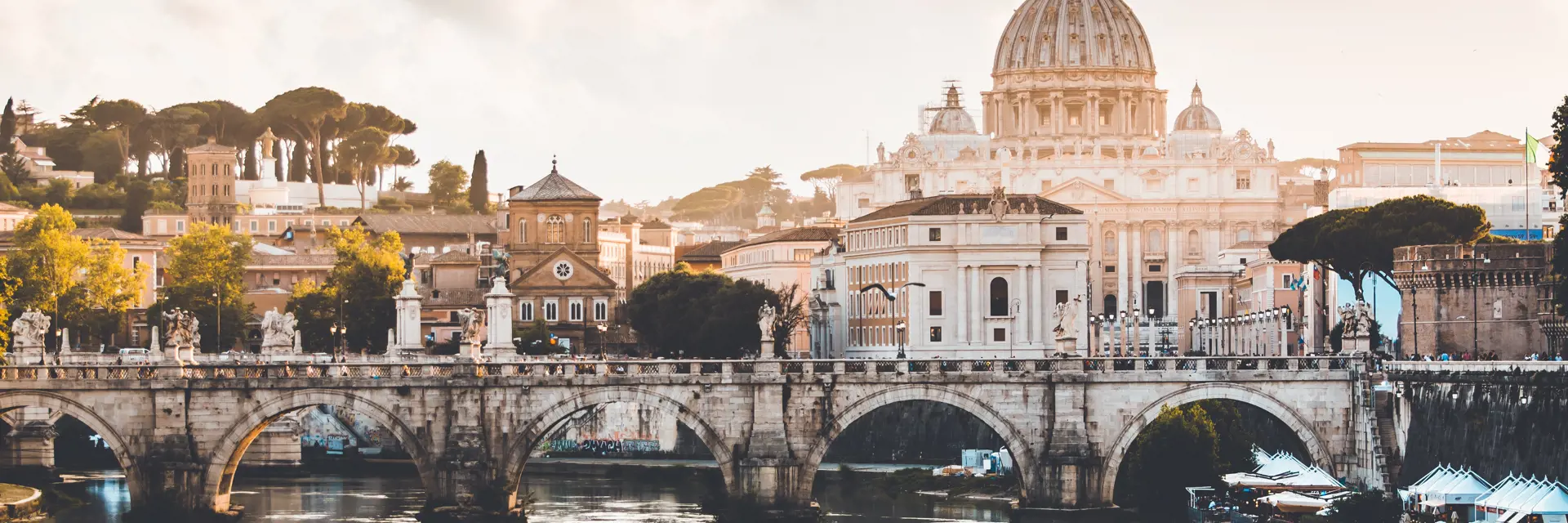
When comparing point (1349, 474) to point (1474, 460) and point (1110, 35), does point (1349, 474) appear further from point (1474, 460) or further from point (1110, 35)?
point (1110, 35)

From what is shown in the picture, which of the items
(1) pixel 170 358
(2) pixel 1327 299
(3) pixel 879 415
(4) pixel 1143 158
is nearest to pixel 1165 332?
(4) pixel 1143 158

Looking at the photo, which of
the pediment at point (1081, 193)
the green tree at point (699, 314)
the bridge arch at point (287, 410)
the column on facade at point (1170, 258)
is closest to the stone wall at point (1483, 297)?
the bridge arch at point (287, 410)

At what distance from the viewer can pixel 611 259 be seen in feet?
526

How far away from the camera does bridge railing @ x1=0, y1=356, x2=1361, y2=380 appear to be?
68438 millimetres

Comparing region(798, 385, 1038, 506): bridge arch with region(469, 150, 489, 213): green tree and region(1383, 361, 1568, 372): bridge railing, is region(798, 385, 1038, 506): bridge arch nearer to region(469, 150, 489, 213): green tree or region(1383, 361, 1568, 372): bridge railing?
region(1383, 361, 1568, 372): bridge railing

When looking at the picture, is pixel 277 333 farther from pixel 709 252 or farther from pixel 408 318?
pixel 709 252

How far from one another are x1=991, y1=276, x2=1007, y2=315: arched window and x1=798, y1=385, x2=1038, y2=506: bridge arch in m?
51.1

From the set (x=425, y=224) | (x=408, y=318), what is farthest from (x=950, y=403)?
(x=425, y=224)

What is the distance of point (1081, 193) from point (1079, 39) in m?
25.4

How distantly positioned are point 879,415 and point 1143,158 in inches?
3032

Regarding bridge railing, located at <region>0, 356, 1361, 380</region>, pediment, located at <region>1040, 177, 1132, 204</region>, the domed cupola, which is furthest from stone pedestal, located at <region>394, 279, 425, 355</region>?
the domed cupola

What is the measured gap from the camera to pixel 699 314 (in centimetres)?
11731

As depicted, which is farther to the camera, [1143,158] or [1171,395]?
[1143,158]

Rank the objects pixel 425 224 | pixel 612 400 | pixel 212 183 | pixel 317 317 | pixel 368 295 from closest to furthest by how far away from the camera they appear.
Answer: pixel 612 400
pixel 368 295
pixel 317 317
pixel 425 224
pixel 212 183
